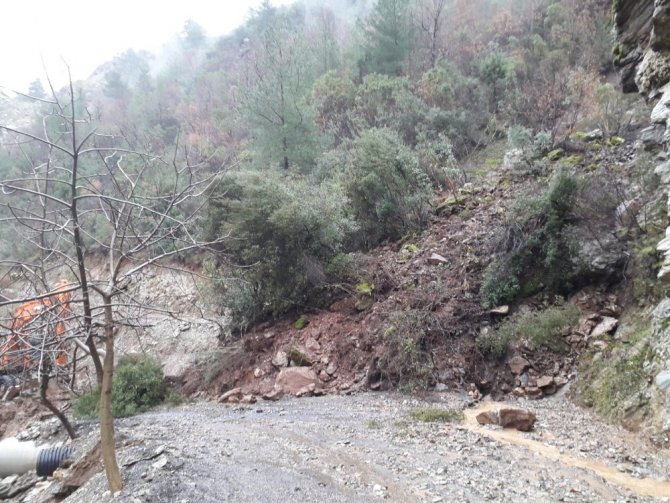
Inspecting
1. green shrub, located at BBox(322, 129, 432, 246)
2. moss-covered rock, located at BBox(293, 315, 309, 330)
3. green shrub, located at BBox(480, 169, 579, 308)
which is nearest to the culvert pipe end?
moss-covered rock, located at BBox(293, 315, 309, 330)

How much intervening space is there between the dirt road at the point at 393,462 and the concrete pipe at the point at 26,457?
6.58 ft

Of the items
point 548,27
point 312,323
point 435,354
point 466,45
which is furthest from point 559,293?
point 466,45

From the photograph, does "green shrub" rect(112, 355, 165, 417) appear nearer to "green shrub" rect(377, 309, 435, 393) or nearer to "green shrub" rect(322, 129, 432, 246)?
"green shrub" rect(377, 309, 435, 393)

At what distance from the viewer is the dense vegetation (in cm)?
990

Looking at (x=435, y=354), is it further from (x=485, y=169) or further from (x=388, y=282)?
(x=485, y=169)

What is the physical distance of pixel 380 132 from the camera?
1188 centimetres

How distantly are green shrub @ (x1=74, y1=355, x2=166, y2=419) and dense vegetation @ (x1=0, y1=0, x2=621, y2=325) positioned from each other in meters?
2.47

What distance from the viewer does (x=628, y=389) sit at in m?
5.18

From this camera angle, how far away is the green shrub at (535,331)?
6742 mm

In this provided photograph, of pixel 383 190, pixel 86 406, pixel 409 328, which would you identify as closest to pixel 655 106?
pixel 409 328

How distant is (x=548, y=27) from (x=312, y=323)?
1742 centimetres

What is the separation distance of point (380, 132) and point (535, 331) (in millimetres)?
7242

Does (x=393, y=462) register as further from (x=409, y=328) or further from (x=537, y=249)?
(x=537, y=249)

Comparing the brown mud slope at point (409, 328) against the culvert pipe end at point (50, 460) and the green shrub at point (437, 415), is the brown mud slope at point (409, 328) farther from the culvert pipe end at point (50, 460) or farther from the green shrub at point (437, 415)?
the culvert pipe end at point (50, 460)
